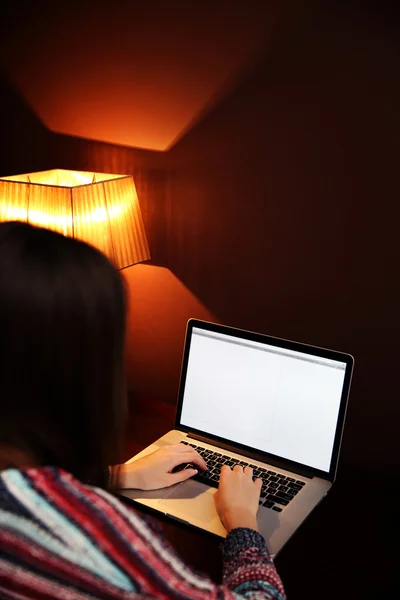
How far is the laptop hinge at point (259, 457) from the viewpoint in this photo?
136 centimetres

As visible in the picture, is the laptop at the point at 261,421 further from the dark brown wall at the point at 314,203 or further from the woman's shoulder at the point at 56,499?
the woman's shoulder at the point at 56,499

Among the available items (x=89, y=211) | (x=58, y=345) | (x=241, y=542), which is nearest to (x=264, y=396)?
(x=241, y=542)

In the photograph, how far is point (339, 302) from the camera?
1.45 m

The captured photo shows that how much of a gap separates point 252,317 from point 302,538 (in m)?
0.56

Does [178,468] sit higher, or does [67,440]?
[67,440]

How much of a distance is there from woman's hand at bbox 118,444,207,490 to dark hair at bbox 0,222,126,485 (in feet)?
1.39

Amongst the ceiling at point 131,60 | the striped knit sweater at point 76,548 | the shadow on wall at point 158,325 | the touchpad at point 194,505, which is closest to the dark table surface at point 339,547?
the touchpad at point 194,505

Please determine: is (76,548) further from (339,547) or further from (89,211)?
(89,211)

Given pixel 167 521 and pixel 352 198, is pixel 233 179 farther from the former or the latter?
pixel 167 521

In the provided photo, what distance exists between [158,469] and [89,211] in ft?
2.00

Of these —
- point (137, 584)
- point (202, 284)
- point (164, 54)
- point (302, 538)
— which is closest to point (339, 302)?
point (202, 284)

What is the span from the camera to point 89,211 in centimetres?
150

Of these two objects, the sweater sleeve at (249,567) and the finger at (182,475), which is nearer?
the sweater sleeve at (249,567)

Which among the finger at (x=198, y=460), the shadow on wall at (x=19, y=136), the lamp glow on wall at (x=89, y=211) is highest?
the shadow on wall at (x=19, y=136)
